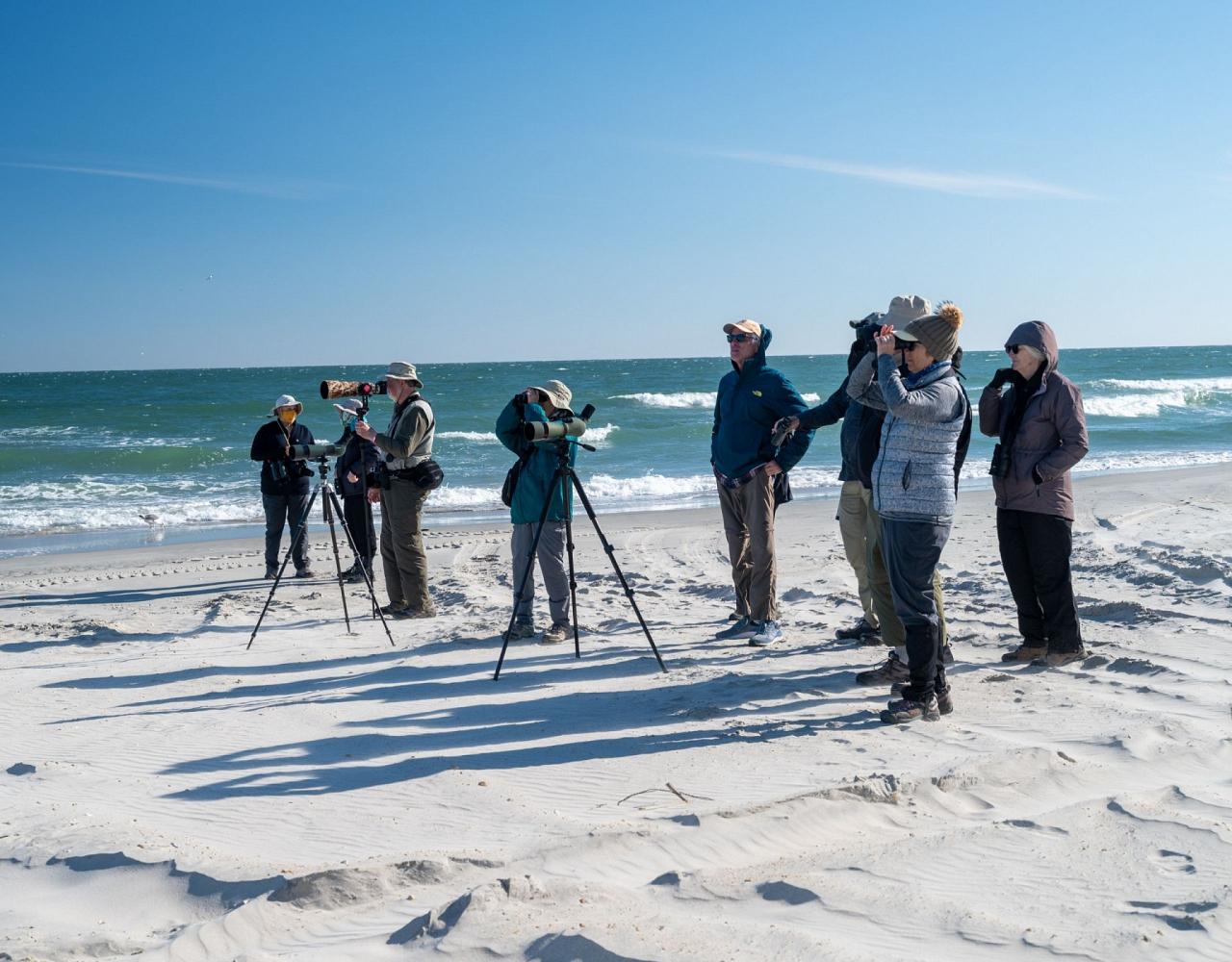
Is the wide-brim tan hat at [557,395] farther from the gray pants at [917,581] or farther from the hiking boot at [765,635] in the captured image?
the gray pants at [917,581]

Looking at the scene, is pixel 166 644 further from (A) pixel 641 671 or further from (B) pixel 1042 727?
(B) pixel 1042 727

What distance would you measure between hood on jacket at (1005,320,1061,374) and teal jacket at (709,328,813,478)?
1080 mm

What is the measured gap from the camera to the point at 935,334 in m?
3.94

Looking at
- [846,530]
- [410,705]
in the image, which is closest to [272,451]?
[410,705]

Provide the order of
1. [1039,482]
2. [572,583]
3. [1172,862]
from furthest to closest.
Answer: [572,583], [1039,482], [1172,862]

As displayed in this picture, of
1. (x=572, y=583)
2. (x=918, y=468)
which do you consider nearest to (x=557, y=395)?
(x=572, y=583)

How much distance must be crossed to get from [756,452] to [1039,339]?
1.47 m

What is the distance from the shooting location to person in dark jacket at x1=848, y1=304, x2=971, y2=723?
12.8 feet

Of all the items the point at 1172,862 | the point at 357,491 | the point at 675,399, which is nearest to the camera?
the point at 1172,862

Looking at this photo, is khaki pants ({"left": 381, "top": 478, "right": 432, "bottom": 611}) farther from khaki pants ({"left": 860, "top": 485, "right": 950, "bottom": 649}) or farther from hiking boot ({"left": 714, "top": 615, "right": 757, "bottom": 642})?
khaki pants ({"left": 860, "top": 485, "right": 950, "bottom": 649})

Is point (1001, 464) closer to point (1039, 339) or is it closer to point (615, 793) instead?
point (1039, 339)

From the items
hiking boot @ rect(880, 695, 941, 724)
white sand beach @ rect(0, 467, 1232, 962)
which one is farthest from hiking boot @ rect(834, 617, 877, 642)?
hiking boot @ rect(880, 695, 941, 724)

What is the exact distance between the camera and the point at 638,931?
2453mm

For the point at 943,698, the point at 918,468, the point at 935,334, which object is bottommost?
the point at 943,698
